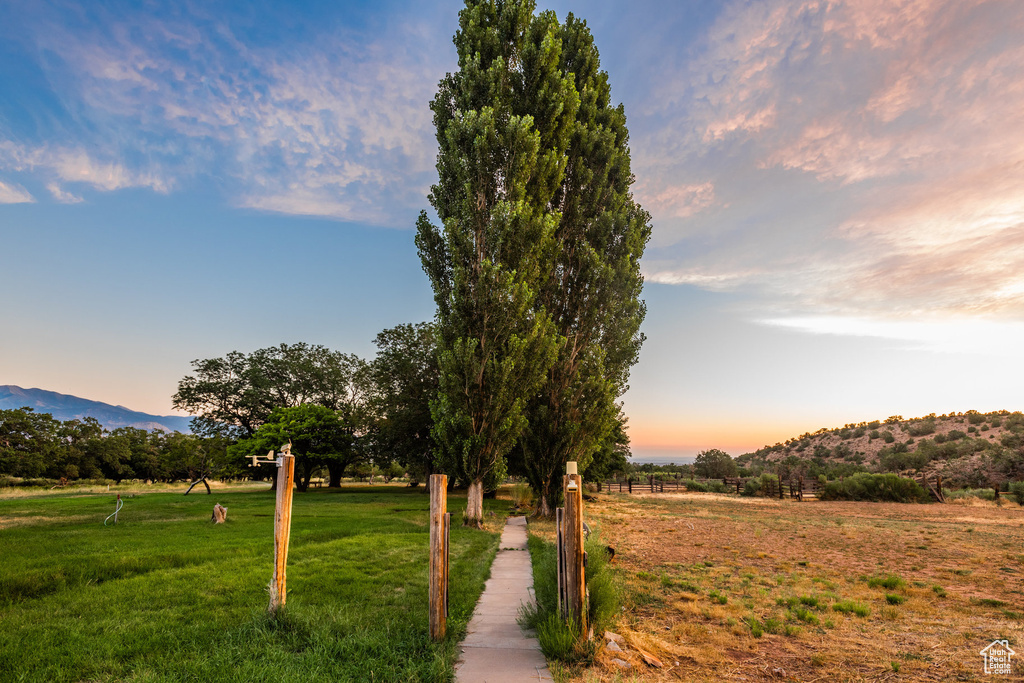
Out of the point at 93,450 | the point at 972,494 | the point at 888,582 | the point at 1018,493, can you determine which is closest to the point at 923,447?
the point at 972,494

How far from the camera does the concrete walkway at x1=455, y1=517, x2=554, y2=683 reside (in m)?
4.20

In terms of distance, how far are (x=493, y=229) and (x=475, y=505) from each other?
27.8ft

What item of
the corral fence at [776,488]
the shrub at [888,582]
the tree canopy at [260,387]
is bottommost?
the corral fence at [776,488]

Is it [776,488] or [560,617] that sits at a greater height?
[560,617]

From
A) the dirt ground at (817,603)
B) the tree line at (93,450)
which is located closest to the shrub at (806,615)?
the dirt ground at (817,603)

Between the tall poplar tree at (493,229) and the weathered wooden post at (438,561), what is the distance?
810cm

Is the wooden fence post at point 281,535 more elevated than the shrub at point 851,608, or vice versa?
the wooden fence post at point 281,535

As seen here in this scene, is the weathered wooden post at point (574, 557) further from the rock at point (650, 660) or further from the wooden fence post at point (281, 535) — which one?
the wooden fence post at point (281, 535)

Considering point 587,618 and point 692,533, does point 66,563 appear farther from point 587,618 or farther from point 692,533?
point 692,533

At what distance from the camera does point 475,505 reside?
14234 millimetres

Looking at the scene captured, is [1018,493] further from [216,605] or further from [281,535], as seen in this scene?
[216,605]

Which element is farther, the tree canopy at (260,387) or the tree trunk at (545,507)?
the tree canopy at (260,387)

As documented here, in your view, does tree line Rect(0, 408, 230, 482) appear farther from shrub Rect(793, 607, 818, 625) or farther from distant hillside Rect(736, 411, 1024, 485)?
distant hillside Rect(736, 411, 1024, 485)

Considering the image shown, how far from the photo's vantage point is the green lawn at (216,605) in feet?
13.9
